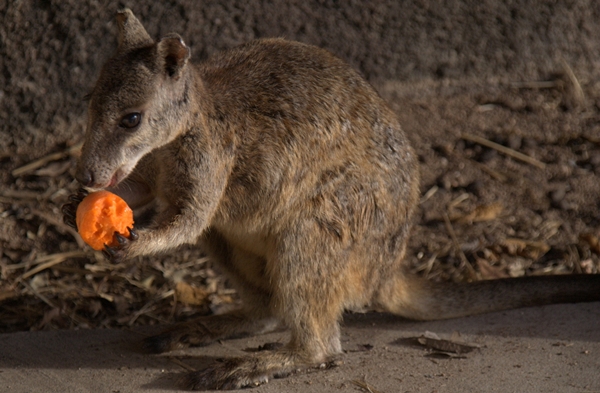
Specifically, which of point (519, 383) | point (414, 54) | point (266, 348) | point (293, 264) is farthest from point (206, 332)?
point (414, 54)

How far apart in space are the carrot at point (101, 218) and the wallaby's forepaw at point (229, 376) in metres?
0.68

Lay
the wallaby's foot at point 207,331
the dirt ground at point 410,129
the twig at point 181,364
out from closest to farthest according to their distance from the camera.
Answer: the twig at point 181,364, the wallaby's foot at point 207,331, the dirt ground at point 410,129

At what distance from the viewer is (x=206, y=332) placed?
4.21 meters

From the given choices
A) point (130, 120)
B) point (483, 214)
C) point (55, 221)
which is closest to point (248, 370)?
point (130, 120)

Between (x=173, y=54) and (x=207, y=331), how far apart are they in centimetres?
143

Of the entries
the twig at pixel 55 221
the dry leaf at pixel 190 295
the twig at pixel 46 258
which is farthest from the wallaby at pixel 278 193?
the twig at pixel 55 221

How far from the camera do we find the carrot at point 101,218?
3449mm

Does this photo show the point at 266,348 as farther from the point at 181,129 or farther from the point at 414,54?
the point at 414,54

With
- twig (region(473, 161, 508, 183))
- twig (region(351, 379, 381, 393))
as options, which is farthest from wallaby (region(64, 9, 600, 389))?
twig (region(473, 161, 508, 183))

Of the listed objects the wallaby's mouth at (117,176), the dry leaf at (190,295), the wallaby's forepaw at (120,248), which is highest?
the wallaby's mouth at (117,176)

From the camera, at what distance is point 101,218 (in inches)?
136

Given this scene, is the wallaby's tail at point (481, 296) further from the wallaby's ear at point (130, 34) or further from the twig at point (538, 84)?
the twig at point (538, 84)

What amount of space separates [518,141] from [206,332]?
263 cm

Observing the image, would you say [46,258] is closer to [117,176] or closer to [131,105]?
[117,176]
